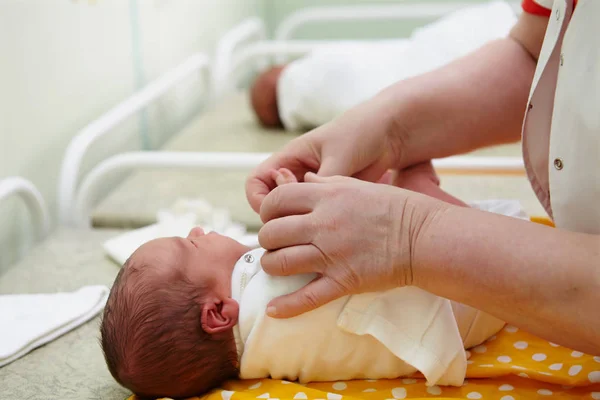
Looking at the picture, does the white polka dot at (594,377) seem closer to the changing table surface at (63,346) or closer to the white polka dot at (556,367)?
the white polka dot at (556,367)

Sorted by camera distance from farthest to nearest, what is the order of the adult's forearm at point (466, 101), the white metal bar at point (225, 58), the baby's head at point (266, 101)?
the white metal bar at point (225, 58) < the baby's head at point (266, 101) < the adult's forearm at point (466, 101)

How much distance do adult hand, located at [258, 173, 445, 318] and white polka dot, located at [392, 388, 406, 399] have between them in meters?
0.17

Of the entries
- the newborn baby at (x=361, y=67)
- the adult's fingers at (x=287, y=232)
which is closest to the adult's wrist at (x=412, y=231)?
the adult's fingers at (x=287, y=232)

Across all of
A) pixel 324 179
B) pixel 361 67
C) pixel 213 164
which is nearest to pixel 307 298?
pixel 324 179

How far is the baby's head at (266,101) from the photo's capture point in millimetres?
2393

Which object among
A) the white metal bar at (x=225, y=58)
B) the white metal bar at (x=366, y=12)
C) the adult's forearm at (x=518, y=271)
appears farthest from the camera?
the white metal bar at (x=366, y=12)

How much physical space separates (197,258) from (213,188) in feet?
3.19

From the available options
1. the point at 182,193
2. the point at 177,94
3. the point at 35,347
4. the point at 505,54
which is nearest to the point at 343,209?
the point at 505,54

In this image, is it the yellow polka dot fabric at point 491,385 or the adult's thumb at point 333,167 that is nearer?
the yellow polka dot fabric at point 491,385

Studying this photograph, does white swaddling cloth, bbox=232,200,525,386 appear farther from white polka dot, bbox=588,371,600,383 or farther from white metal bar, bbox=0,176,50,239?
white metal bar, bbox=0,176,50,239

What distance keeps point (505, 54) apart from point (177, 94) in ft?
5.50

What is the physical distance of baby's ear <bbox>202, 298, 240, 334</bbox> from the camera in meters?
0.90

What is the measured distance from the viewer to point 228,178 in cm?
199

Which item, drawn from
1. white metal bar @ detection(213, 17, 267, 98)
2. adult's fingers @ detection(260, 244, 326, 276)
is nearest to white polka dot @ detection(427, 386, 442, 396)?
adult's fingers @ detection(260, 244, 326, 276)
